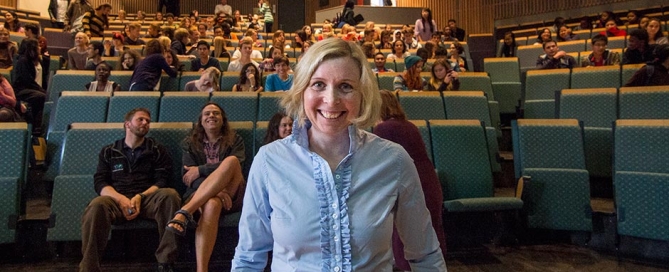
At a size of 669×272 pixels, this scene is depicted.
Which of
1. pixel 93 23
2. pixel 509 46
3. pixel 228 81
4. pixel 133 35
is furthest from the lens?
pixel 93 23

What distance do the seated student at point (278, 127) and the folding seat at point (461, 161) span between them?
87 cm

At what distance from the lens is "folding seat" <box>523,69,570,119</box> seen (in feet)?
15.3

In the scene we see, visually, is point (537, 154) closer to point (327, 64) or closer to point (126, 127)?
point (126, 127)

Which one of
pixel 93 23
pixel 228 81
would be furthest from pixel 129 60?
pixel 93 23

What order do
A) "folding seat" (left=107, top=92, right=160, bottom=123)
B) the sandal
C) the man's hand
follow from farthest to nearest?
"folding seat" (left=107, top=92, right=160, bottom=123) < the man's hand < the sandal

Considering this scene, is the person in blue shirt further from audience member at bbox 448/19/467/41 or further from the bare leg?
audience member at bbox 448/19/467/41

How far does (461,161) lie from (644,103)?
1.25 m

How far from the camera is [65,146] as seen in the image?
3.20m

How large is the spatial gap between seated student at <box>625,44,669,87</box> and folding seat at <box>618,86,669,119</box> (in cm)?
46

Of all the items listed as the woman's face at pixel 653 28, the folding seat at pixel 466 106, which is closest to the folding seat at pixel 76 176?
the folding seat at pixel 466 106

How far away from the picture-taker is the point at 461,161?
338 cm

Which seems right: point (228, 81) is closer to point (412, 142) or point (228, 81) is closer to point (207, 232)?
point (207, 232)

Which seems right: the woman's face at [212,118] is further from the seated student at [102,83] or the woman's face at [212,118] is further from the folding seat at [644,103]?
the folding seat at [644,103]

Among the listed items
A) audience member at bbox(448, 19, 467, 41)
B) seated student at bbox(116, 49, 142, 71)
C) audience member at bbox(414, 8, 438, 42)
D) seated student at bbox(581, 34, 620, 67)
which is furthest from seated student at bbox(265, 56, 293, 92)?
audience member at bbox(448, 19, 467, 41)
